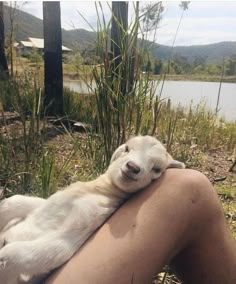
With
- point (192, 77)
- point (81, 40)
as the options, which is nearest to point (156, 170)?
point (81, 40)

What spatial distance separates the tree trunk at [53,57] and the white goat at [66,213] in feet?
12.5

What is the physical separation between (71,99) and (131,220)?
4.57m

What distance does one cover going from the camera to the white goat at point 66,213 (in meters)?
1.43

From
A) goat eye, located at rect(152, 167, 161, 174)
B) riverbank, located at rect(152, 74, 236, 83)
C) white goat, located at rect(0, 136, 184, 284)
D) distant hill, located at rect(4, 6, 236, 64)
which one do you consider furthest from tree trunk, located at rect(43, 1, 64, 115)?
goat eye, located at rect(152, 167, 161, 174)

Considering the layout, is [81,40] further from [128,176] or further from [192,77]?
[192,77]

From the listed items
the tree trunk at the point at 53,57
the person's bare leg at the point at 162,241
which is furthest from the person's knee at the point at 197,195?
the tree trunk at the point at 53,57

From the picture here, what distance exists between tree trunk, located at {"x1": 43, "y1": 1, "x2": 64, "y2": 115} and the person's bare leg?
13.2 ft

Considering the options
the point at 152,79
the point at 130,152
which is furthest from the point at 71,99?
the point at 130,152

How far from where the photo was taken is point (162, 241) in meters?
1.50

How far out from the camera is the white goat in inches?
56.2


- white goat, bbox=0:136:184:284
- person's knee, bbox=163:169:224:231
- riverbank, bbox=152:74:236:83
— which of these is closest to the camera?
white goat, bbox=0:136:184:284

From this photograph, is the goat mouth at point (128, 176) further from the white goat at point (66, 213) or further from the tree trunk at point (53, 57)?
the tree trunk at point (53, 57)

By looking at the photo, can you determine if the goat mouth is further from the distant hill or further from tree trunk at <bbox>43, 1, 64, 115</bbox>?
tree trunk at <bbox>43, 1, 64, 115</bbox>

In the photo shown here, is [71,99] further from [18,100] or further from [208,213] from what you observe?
[208,213]
